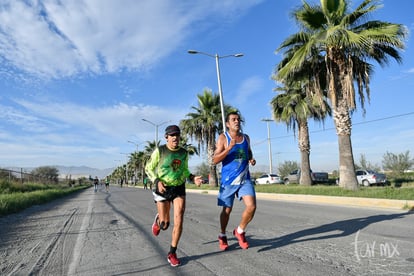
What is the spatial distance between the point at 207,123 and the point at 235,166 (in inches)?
1048

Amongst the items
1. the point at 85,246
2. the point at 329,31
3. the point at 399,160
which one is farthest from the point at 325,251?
the point at 399,160

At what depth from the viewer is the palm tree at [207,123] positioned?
31.6 m

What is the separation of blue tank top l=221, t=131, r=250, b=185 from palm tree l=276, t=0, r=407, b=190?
1092cm

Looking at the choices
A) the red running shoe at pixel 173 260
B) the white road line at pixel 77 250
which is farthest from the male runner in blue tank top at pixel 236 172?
the white road line at pixel 77 250

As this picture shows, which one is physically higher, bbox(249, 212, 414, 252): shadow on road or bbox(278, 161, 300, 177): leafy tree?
bbox(278, 161, 300, 177): leafy tree

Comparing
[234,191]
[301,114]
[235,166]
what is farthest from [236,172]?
[301,114]

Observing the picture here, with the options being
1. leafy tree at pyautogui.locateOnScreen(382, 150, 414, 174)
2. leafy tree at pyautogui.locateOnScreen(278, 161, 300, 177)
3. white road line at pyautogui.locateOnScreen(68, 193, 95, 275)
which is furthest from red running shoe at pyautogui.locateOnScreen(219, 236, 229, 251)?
leafy tree at pyautogui.locateOnScreen(278, 161, 300, 177)

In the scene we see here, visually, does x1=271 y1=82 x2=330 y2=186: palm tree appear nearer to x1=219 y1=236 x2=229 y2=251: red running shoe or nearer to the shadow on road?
the shadow on road

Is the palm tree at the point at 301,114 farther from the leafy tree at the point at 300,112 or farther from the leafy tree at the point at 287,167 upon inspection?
the leafy tree at the point at 287,167

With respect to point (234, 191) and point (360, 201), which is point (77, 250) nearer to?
point (234, 191)

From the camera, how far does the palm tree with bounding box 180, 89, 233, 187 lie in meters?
31.6

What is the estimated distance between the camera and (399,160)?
3788cm

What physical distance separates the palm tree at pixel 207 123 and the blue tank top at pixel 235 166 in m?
26.2

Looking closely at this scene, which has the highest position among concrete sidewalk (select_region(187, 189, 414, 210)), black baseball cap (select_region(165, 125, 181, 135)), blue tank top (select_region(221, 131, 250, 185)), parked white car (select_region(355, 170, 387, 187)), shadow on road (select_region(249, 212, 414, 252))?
black baseball cap (select_region(165, 125, 181, 135))
